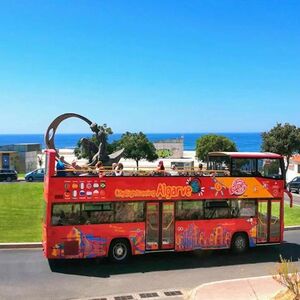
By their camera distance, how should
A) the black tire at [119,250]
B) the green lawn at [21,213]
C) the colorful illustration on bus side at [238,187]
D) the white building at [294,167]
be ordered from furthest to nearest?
1. the white building at [294,167]
2. the green lawn at [21,213]
3. the colorful illustration on bus side at [238,187]
4. the black tire at [119,250]

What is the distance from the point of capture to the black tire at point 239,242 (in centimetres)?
1662

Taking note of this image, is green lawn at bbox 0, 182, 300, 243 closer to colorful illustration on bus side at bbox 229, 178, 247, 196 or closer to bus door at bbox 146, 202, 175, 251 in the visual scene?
bus door at bbox 146, 202, 175, 251

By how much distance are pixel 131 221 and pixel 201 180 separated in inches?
103

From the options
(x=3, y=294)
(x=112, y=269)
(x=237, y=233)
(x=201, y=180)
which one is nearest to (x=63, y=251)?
(x=112, y=269)

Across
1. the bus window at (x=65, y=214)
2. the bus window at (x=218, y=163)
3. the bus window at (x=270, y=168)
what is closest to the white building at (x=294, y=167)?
the bus window at (x=270, y=168)

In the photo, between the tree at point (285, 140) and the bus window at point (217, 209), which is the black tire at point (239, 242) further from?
the tree at point (285, 140)

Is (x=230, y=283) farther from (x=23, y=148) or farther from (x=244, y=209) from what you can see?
(x=23, y=148)

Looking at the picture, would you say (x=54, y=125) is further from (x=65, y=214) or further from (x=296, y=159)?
(x=296, y=159)

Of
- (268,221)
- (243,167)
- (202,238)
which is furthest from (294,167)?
(202,238)

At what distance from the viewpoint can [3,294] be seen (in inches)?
470

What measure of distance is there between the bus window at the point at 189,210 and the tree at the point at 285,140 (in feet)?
139

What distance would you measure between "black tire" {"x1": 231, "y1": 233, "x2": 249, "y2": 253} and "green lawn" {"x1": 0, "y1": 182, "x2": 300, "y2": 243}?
6.20m

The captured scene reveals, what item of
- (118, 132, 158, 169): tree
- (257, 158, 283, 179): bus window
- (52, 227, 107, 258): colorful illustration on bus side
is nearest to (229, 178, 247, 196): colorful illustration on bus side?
(257, 158, 283, 179): bus window

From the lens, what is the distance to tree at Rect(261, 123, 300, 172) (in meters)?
56.3
